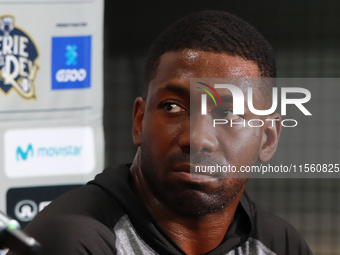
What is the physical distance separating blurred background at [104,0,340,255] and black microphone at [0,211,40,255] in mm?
4221

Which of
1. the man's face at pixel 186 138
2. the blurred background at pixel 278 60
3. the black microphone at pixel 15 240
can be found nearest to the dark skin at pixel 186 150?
the man's face at pixel 186 138

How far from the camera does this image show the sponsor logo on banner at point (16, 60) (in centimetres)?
289

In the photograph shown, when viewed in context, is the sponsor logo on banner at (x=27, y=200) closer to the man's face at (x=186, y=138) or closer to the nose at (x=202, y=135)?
the man's face at (x=186, y=138)

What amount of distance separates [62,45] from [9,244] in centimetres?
216

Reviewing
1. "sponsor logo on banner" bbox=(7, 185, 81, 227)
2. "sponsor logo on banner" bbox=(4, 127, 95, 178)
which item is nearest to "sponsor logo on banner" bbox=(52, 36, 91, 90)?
"sponsor logo on banner" bbox=(4, 127, 95, 178)

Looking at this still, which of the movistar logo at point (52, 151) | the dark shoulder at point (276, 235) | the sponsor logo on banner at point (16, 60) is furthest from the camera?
the movistar logo at point (52, 151)

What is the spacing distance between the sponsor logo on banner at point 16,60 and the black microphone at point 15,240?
2036 mm

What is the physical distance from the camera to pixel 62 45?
302cm

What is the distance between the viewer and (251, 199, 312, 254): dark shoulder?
198 centimetres

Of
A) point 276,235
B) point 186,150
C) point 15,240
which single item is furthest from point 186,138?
point 15,240

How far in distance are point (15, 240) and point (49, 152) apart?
2.15 meters


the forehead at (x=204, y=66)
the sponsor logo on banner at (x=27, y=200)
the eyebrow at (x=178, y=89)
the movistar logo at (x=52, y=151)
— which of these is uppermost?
the forehead at (x=204, y=66)

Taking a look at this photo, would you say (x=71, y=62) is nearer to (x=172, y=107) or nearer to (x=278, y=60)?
(x=172, y=107)

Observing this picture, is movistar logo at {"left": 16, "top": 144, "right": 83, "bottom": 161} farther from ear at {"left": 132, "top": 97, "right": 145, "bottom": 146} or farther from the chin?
the chin
